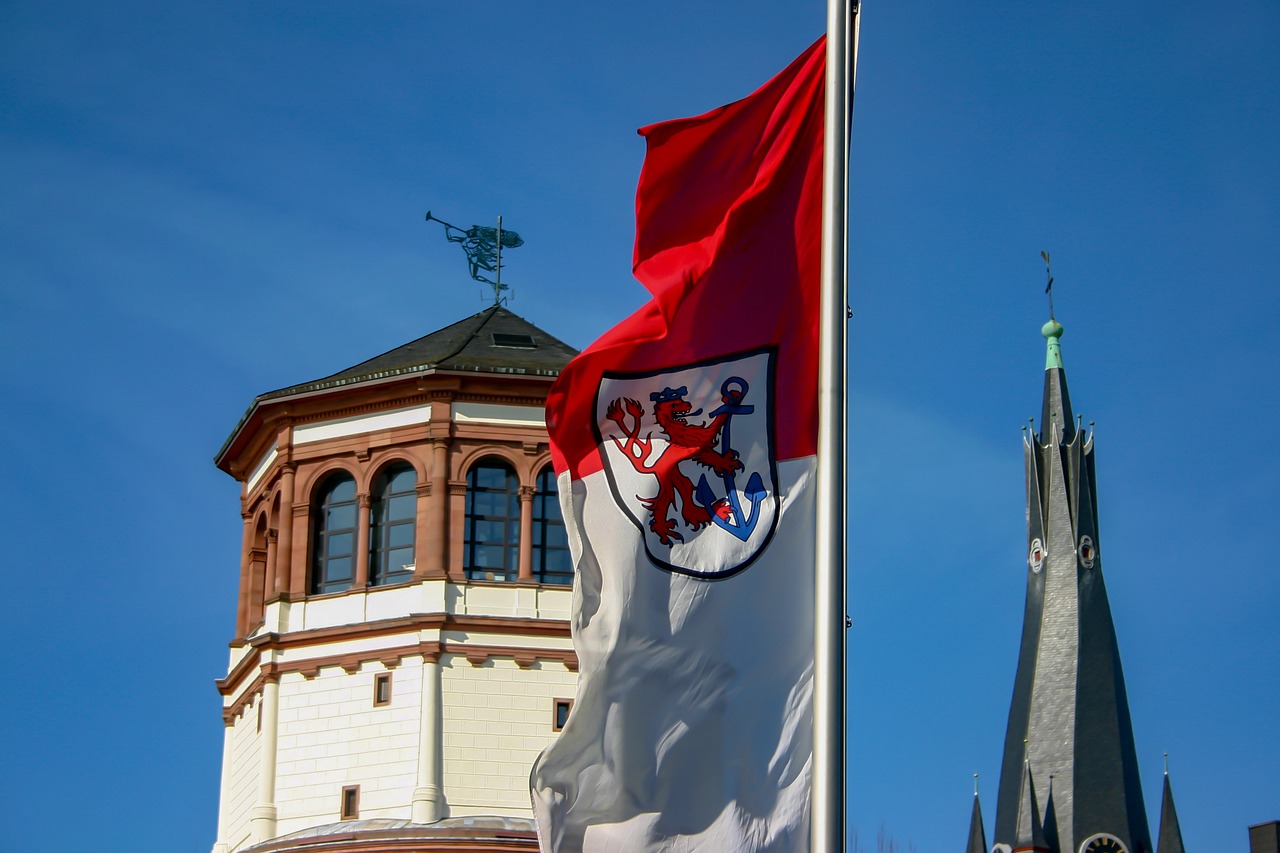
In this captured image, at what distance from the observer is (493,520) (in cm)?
4688

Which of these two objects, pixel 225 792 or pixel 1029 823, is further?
pixel 1029 823

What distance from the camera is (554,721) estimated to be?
45219 mm

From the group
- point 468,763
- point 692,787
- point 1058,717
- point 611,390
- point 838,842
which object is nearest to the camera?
point 838,842

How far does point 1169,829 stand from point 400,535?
116 metres

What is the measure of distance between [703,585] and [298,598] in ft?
104

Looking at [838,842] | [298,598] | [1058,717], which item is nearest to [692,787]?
[838,842]

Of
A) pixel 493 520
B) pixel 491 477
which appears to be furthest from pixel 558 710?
pixel 491 477

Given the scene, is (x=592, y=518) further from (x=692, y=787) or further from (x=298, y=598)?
(x=298, y=598)

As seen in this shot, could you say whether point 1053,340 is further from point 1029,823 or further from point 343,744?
point 343,744

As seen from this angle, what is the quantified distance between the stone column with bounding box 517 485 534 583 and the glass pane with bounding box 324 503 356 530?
13.6 feet

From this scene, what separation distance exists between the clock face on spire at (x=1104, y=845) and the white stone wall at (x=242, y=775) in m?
108

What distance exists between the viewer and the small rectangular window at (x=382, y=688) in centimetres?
4522

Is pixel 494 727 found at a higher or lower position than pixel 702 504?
lower

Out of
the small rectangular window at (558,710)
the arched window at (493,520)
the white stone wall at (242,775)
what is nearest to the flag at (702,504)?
the small rectangular window at (558,710)
